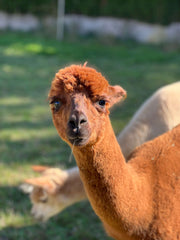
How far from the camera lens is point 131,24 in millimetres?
16656

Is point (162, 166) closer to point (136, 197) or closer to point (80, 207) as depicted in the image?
point (136, 197)

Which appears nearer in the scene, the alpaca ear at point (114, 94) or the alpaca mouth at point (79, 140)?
the alpaca mouth at point (79, 140)

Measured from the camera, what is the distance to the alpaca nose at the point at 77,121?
1782 mm

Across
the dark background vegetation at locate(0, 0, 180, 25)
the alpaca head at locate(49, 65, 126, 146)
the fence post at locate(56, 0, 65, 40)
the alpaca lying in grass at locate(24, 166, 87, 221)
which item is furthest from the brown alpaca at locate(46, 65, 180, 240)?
the fence post at locate(56, 0, 65, 40)

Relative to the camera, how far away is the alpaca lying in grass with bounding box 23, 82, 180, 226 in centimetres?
332

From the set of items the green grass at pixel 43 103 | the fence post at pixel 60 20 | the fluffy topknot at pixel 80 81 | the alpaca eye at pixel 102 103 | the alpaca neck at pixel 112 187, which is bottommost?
the green grass at pixel 43 103

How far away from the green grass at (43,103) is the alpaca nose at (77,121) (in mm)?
588

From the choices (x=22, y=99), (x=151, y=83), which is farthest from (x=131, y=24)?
(x=22, y=99)

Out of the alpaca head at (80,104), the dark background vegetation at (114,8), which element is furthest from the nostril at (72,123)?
the dark background vegetation at (114,8)

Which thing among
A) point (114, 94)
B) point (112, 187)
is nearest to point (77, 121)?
point (114, 94)

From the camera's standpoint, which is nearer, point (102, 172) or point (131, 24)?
point (102, 172)

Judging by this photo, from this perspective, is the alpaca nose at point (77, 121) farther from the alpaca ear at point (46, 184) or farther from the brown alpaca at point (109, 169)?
the alpaca ear at point (46, 184)

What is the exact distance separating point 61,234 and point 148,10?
46.5ft

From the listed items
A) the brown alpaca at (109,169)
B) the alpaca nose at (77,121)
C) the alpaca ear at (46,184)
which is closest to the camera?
the alpaca nose at (77,121)
